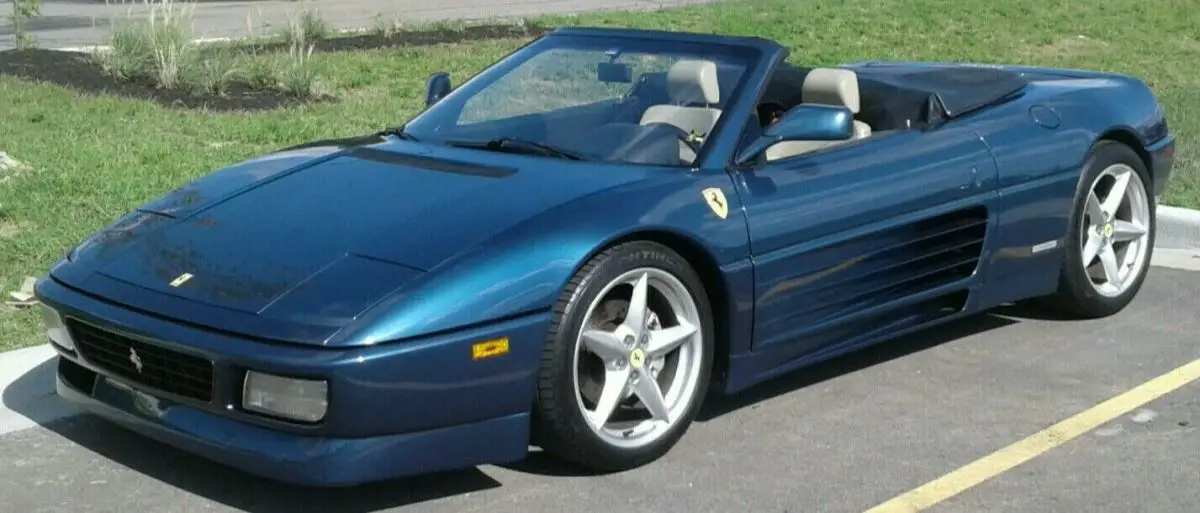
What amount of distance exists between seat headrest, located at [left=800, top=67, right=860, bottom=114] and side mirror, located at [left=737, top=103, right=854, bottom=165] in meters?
0.81

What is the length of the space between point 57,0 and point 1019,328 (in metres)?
20.8

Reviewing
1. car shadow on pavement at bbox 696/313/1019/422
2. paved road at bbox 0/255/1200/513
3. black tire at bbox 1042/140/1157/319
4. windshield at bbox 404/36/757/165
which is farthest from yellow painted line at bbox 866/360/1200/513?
windshield at bbox 404/36/757/165

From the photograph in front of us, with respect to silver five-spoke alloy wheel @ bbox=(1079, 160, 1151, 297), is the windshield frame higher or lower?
higher

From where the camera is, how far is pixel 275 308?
433 cm

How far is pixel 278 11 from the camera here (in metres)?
22.5

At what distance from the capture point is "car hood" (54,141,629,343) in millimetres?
4383

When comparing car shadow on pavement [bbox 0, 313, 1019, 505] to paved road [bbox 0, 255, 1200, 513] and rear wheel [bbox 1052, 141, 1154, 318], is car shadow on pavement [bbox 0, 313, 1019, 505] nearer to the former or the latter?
paved road [bbox 0, 255, 1200, 513]

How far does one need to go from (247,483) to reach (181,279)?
2.08 feet

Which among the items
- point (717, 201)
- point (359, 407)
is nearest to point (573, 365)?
point (359, 407)

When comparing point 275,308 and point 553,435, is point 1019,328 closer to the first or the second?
point 553,435

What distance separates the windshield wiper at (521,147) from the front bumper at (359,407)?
3.40 feet

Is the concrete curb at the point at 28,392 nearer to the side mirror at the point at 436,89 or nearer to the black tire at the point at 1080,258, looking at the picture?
the side mirror at the point at 436,89

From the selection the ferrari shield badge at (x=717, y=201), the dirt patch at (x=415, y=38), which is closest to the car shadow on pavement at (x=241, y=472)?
the ferrari shield badge at (x=717, y=201)

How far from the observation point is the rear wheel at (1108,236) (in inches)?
253
